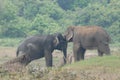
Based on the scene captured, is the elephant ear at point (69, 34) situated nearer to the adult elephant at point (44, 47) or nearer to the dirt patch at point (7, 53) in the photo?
the adult elephant at point (44, 47)

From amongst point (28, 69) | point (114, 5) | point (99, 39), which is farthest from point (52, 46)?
point (114, 5)

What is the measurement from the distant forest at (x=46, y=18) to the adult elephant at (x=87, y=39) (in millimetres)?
14270

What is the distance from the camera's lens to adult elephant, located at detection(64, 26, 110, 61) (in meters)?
17.2

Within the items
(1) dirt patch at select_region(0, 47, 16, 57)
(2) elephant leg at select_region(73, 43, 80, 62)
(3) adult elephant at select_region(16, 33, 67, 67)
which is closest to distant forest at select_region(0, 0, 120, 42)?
(1) dirt patch at select_region(0, 47, 16, 57)

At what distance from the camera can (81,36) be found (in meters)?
17.7

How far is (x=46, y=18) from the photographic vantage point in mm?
39406

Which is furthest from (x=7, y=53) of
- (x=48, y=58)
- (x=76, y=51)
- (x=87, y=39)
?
(x=87, y=39)

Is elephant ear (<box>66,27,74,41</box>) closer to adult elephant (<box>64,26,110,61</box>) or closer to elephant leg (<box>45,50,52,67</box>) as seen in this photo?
adult elephant (<box>64,26,110,61</box>)

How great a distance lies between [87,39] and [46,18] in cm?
2207

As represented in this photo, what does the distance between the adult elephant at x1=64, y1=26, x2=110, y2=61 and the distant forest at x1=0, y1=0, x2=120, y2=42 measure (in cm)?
1427

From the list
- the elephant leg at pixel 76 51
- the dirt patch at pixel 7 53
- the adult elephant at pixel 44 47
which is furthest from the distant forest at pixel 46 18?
the adult elephant at pixel 44 47

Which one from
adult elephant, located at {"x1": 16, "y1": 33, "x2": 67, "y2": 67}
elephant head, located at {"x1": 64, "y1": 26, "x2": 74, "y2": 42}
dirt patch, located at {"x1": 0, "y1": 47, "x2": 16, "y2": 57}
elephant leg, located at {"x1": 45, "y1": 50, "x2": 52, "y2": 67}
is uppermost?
elephant head, located at {"x1": 64, "y1": 26, "x2": 74, "y2": 42}

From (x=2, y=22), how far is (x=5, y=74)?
2645cm

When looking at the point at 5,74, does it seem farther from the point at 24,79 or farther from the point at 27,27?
the point at 27,27
